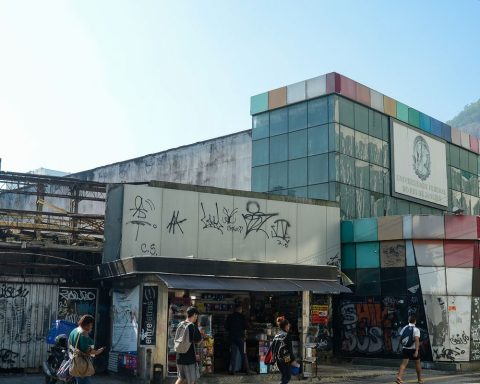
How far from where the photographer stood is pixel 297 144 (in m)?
27.2

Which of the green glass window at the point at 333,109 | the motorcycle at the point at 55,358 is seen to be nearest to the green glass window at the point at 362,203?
the green glass window at the point at 333,109

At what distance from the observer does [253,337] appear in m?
17.0

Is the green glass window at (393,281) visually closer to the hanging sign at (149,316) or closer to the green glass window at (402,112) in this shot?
the hanging sign at (149,316)

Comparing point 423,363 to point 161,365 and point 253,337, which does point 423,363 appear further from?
point 161,365

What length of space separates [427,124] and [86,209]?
67.6ft

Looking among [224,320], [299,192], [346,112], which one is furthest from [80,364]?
[346,112]

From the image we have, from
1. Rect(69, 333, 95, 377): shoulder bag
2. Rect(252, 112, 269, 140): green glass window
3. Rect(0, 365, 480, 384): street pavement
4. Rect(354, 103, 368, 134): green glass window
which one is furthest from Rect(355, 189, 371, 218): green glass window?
Rect(69, 333, 95, 377): shoulder bag

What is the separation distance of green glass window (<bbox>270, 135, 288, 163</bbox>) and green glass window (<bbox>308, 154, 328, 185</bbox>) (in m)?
1.58

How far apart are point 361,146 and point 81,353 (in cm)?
1925

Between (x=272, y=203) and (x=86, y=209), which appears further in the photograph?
(x=86, y=209)

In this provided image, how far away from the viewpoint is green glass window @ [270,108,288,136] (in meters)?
27.9

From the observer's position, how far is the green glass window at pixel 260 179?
28438 millimetres

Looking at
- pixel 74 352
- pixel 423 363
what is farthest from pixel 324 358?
pixel 74 352

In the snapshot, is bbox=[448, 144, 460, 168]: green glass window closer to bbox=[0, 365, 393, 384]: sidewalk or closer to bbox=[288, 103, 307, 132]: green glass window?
bbox=[288, 103, 307, 132]: green glass window
